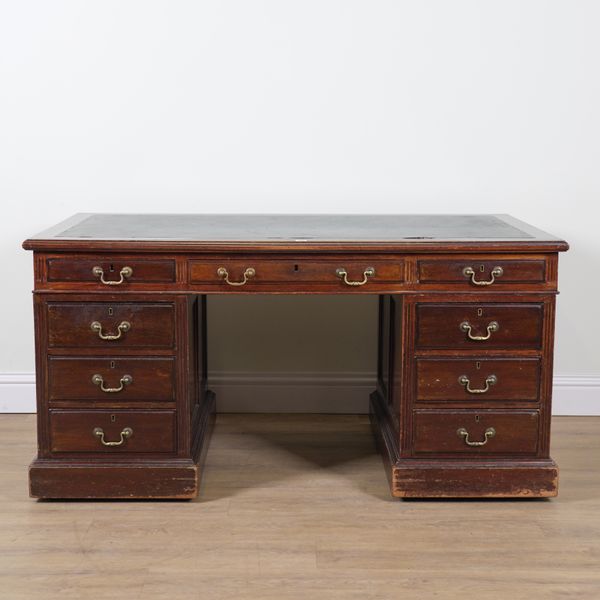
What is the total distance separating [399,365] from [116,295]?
867 millimetres

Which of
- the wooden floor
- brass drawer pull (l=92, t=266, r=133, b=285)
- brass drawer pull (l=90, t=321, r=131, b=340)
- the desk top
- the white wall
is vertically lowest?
the wooden floor

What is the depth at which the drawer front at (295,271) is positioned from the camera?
2963mm

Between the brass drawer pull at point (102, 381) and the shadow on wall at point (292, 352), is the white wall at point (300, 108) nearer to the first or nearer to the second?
the shadow on wall at point (292, 352)

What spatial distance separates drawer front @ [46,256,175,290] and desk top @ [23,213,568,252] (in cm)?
4

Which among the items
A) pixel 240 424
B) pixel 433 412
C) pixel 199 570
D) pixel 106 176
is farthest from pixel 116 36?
pixel 199 570

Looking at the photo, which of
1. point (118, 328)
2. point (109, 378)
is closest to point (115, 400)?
point (109, 378)

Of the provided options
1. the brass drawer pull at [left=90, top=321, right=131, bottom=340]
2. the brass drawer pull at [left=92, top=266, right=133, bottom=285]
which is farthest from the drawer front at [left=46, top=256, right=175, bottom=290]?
the brass drawer pull at [left=90, top=321, right=131, bottom=340]

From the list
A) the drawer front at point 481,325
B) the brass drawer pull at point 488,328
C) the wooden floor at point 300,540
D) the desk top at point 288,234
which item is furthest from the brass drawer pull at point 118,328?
the brass drawer pull at point 488,328

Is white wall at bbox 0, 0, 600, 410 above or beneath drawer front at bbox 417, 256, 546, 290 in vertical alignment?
above

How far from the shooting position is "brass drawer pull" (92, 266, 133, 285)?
294 centimetres

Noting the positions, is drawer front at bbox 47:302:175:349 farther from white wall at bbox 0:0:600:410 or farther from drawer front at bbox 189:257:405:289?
white wall at bbox 0:0:600:410

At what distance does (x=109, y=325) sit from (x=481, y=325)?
1079mm

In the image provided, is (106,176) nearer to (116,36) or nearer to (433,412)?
(116,36)

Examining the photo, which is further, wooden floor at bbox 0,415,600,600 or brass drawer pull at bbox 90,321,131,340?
brass drawer pull at bbox 90,321,131,340
